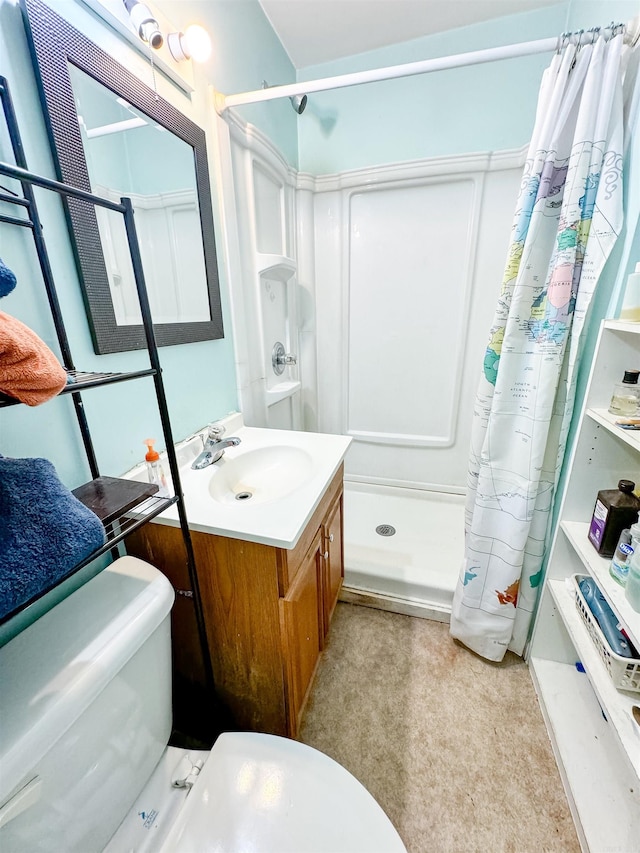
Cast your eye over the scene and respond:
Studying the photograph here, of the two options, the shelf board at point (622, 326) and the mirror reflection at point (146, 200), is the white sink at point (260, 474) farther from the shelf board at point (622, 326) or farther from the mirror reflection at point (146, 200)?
the shelf board at point (622, 326)

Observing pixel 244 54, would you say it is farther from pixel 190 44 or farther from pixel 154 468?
pixel 154 468

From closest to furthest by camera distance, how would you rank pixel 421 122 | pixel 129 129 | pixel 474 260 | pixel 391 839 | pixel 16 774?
pixel 16 774 < pixel 391 839 < pixel 129 129 < pixel 421 122 < pixel 474 260

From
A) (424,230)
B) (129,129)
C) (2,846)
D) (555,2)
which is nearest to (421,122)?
(424,230)

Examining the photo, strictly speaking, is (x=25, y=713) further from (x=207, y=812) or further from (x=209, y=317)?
(x=209, y=317)

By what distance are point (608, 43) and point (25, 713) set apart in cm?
186

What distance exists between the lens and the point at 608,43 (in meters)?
0.89

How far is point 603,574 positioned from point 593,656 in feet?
0.77

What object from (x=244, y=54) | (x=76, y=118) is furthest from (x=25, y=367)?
(x=244, y=54)

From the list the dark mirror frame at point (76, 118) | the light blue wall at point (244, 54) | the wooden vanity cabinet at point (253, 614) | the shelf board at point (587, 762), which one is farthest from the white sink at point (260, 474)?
the light blue wall at point (244, 54)

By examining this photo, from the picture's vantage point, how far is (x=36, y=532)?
18.1 inches

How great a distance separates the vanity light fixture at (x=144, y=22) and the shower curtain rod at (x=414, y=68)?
33 centimetres

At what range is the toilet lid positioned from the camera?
617 millimetres

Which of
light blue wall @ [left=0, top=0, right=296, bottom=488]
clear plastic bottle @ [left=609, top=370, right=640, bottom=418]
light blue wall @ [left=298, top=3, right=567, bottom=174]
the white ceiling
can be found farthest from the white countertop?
the white ceiling

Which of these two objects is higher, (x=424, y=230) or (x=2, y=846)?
(x=424, y=230)
